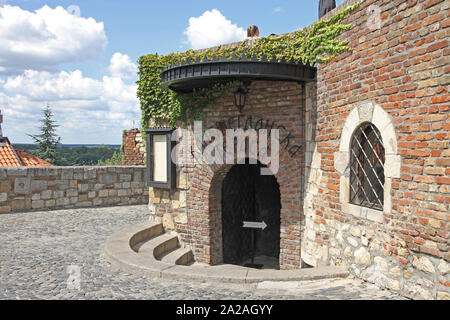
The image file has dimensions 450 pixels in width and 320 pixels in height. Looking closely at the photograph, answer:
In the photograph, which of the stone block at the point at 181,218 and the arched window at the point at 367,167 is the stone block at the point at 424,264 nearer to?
the arched window at the point at 367,167

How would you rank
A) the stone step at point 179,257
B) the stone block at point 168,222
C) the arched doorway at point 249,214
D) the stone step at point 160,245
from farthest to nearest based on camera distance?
the arched doorway at point 249,214 → the stone block at point 168,222 → the stone step at point 179,257 → the stone step at point 160,245

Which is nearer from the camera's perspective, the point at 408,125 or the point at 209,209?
the point at 408,125

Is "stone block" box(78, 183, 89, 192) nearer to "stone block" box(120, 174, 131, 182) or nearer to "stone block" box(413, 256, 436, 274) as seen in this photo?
"stone block" box(120, 174, 131, 182)

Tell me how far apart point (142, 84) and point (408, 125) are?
5.42 metres

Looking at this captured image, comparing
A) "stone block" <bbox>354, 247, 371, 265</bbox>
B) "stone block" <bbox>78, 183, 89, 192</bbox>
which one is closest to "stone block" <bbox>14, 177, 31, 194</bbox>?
"stone block" <bbox>78, 183, 89, 192</bbox>

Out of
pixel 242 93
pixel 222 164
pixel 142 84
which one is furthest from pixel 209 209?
pixel 142 84

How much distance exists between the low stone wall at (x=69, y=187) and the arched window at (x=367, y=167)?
7.27m

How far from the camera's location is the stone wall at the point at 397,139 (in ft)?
11.6

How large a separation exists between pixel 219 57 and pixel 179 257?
3.62 metres

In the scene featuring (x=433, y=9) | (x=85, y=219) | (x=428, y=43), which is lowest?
(x=85, y=219)

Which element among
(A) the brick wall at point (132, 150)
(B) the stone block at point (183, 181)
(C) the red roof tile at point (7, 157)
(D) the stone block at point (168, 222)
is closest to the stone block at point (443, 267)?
(B) the stone block at point (183, 181)

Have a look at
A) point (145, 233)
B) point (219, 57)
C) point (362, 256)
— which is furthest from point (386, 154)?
point (145, 233)

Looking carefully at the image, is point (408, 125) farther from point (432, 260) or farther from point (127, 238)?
point (127, 238)

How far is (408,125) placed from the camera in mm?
3857
